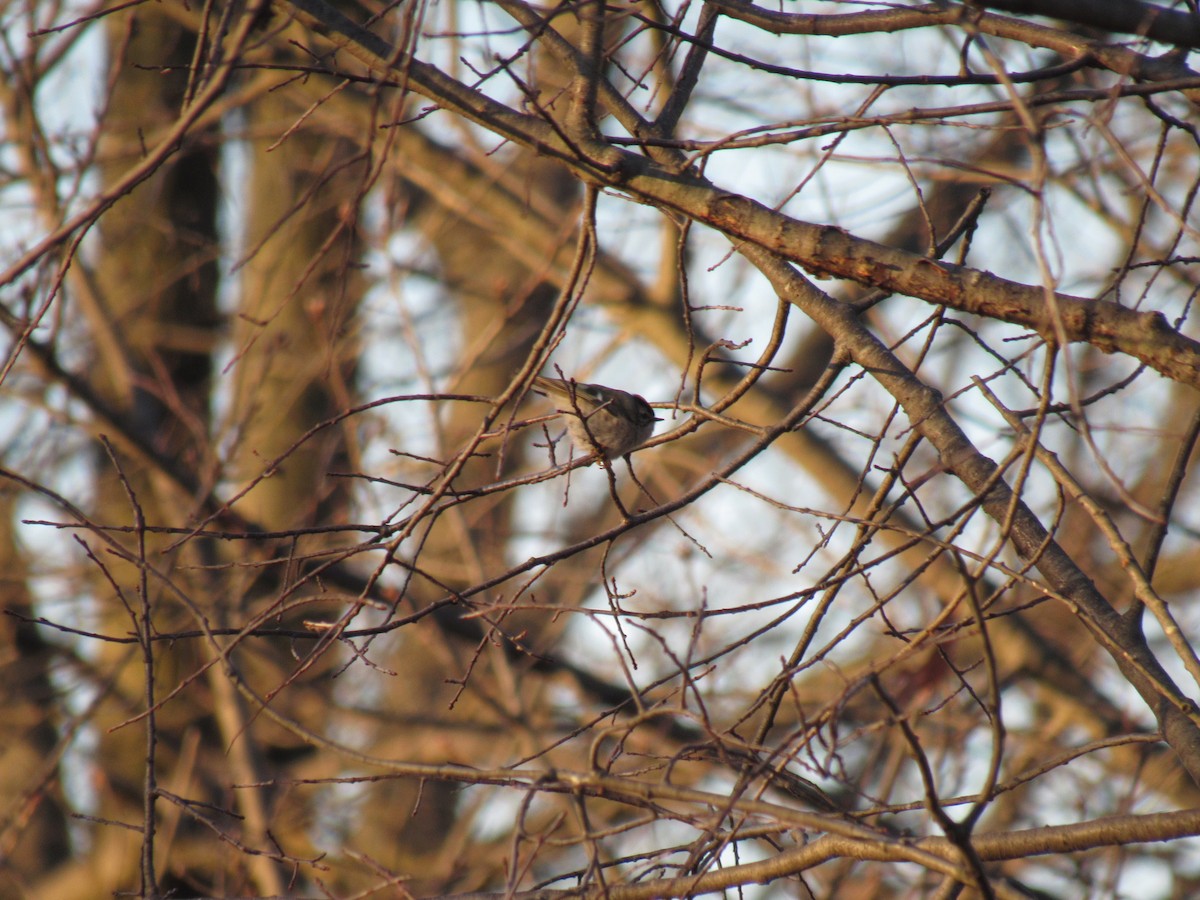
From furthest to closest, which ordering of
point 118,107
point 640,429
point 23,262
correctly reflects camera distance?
point 118,107, point 640,429, point 23,262

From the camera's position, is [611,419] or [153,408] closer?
[611,419]

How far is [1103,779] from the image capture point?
666 centimetres

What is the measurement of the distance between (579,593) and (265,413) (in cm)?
270

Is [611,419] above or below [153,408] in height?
below

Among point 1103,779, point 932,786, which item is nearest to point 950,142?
point 1103,779

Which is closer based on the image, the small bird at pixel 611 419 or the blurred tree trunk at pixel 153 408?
the small bird at pixel 611 419

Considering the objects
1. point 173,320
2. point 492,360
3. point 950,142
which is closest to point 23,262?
point 492,360

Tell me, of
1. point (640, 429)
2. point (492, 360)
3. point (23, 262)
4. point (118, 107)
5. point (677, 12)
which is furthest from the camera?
point (118, 107)

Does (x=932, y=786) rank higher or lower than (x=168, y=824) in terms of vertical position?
lower

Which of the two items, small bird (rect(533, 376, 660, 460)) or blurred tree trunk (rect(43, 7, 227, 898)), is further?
blurred tree trunk (rect(43, 7, 227, 898))

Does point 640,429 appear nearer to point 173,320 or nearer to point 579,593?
point 579,593

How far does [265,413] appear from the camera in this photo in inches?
328

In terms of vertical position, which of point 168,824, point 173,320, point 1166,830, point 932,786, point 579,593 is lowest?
point 932,786

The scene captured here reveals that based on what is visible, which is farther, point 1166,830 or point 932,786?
point 1166,830
